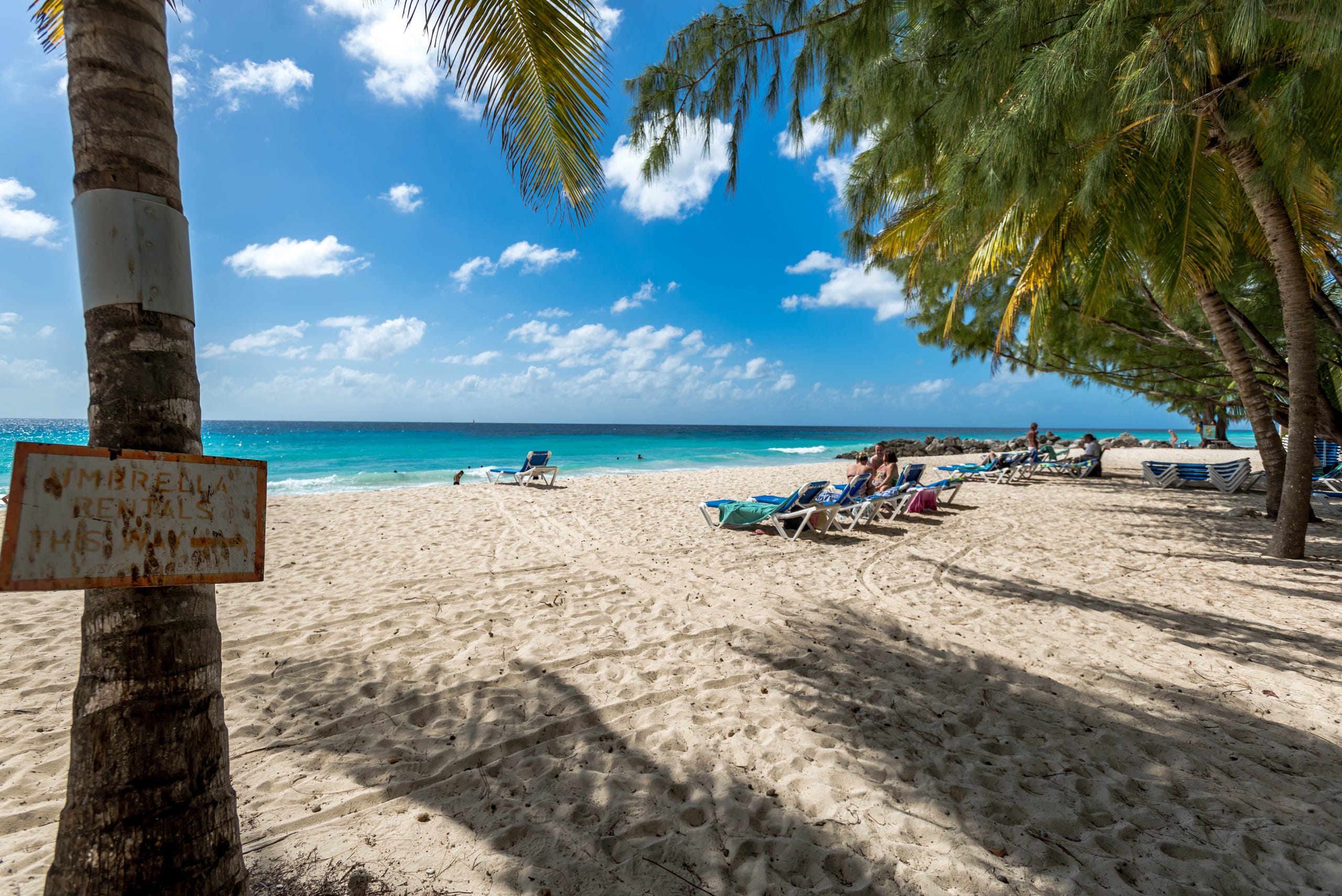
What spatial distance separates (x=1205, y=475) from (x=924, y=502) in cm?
826

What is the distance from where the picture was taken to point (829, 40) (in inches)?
177

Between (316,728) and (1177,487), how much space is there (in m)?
16.7

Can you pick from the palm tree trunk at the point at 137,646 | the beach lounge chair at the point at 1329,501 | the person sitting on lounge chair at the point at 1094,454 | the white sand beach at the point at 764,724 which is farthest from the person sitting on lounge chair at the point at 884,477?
the palm tree trunk at the point at 137,646

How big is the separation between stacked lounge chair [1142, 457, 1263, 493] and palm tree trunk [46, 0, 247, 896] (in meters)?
16.1

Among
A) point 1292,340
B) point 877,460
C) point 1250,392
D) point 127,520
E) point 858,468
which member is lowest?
point 858,468

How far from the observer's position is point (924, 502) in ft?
29.7

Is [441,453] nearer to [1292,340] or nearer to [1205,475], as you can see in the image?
[1205,475]

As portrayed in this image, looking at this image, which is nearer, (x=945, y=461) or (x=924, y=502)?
(x=924, y=502)

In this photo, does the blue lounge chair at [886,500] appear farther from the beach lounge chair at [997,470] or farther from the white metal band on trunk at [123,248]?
the white metal band on trunk at [123,248]

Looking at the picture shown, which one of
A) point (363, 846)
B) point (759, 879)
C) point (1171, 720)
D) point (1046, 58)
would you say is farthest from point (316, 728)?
point (1046, 58)

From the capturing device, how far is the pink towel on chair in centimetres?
877

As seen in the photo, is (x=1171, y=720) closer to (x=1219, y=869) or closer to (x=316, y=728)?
(x=1219, y=869)

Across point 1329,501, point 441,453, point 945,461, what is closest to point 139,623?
point 1329,501

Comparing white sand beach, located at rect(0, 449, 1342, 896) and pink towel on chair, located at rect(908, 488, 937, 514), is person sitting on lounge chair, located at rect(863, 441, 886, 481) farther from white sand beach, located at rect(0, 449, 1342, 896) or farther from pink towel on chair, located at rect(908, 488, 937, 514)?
white sand beach, located at rect(0, 449, 1342, 896)
